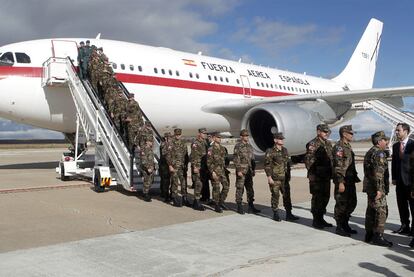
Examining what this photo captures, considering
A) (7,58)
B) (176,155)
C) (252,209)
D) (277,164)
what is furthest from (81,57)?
(277,164)

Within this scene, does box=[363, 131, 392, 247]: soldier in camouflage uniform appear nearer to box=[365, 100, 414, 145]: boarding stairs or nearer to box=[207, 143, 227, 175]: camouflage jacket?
box=[207, 143, 227, 175]: camouflage jacket

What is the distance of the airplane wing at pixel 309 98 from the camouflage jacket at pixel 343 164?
865 cm

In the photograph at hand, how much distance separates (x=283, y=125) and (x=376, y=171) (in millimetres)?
6847

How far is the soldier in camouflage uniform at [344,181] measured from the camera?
584 centimetres

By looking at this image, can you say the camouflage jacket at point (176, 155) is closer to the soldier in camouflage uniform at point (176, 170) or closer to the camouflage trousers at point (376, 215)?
the soldier in camouflage uniform at point (176, 170)

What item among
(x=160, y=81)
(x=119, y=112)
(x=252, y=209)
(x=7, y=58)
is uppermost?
(x=7, y=58)

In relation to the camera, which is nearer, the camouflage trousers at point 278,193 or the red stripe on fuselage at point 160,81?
the camouflage trousers at point 278,193

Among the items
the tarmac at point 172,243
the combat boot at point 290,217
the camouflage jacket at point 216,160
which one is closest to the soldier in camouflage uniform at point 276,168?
the combat boot at point 290,217

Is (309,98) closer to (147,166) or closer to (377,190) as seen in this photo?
(147,166)

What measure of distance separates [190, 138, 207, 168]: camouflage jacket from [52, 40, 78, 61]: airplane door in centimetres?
541

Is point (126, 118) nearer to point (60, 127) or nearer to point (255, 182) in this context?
point (60, 127)

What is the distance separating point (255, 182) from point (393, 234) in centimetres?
560

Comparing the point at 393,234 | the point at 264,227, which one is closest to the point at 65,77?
the point at 264,227

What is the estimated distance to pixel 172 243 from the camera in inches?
207
